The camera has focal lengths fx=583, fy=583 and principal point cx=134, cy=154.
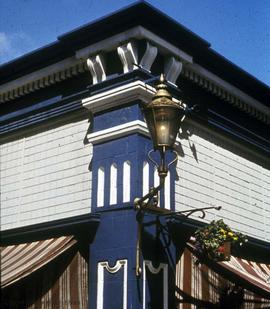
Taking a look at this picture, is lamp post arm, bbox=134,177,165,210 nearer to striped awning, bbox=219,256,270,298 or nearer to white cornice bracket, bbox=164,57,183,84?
striped awning, bbox=219,256,270,298

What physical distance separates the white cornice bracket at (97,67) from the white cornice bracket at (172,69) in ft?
3.32

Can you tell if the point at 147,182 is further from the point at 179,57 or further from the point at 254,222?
the point at 254,222

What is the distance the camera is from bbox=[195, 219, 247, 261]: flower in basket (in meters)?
8.09

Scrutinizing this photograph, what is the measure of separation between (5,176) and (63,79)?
208cm

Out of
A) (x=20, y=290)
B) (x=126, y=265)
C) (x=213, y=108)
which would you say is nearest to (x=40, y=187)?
(x=20, y=290)

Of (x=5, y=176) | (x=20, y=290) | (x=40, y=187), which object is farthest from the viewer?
(x=5, y=176)

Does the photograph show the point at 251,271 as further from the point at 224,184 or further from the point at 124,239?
the point at 124,239

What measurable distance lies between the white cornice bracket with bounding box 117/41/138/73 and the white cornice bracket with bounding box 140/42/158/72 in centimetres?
12

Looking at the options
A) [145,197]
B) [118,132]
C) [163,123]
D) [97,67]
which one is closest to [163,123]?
[163,123]

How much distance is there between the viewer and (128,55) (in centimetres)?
879

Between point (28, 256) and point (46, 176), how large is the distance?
164 cm

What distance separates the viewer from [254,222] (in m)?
11.1

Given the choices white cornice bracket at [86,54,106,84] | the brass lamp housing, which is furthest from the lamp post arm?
white cornice bracket at [86,54,106,84]

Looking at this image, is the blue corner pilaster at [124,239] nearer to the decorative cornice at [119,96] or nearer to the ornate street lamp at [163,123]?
the decorative cornice at [119,96]
